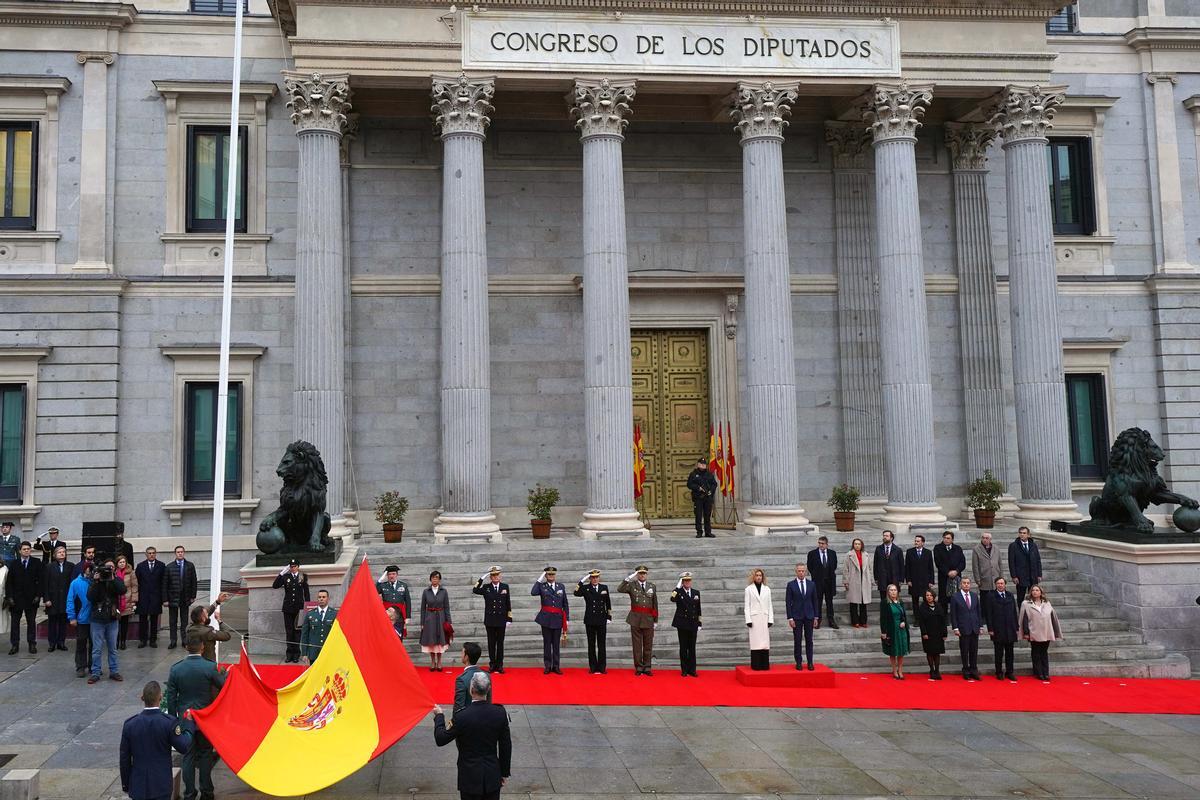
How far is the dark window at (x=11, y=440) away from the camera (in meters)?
23.6

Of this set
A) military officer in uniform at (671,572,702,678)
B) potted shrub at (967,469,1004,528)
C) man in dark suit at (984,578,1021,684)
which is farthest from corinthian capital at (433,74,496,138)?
potted shrub at (967,469,1004,528)

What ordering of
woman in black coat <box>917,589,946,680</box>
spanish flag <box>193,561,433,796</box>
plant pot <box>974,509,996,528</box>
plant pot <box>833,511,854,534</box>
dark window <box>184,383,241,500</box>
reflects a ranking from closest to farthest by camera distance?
spanish flag <box>193,561,433,796</box>, woman in black coat <box>917,589,946,680</box>, plant pot <box>833,511,854,534</box>, plant pot <box>974,509,996,528</box>, dark window <box>184,383,241,500</box>

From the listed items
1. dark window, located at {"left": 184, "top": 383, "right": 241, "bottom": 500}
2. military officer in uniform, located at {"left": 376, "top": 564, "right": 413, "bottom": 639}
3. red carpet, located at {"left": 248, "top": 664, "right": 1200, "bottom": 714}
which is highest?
dark window, located at {"left": 184, "top": 383, "right": 241, "bottom": 500}

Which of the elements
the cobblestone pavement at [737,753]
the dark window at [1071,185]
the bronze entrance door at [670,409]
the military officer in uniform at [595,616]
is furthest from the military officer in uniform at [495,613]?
the dark window at [1071,185]

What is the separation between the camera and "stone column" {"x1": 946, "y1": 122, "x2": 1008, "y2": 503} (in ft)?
86.5

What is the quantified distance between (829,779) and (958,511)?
55.1 feet

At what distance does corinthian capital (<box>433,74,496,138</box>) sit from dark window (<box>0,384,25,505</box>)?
12.4m

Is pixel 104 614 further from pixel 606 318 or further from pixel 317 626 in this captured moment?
pixel 606 318

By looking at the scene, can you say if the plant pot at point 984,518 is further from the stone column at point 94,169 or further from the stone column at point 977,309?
the stone column at point 94,169

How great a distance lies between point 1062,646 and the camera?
17938mm

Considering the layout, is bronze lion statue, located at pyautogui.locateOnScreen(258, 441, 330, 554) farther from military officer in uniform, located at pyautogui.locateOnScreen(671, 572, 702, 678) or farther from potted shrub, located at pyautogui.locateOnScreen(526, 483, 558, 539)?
military officer in uniform, located at pyautogui.locateOnScreen(671, 572, 702, 678)

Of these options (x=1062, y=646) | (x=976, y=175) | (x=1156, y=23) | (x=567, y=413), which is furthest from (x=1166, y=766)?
(x=1156, y=23)

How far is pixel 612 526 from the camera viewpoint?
2117 cm

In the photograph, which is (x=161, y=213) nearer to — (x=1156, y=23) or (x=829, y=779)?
(x=829, y=779)
